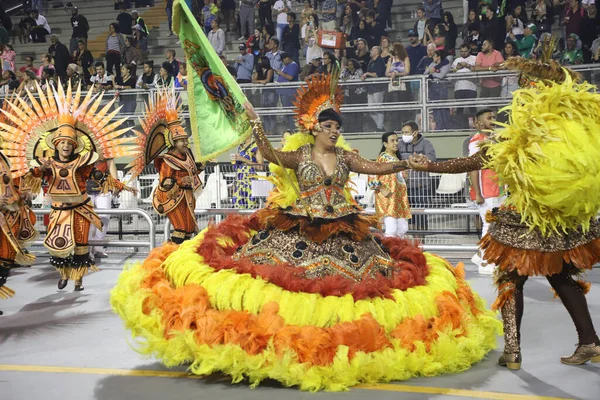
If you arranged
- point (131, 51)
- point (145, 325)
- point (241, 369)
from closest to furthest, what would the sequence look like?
point (241, 369), point (145, 325), point (131, 51)

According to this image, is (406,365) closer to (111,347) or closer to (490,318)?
(490,318)

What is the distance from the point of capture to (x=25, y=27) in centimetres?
1948

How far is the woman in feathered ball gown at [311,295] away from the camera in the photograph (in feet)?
14.8

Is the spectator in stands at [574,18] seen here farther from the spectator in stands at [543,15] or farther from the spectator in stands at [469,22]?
the spectator in stands at [469,22]

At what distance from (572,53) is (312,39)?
185 inches

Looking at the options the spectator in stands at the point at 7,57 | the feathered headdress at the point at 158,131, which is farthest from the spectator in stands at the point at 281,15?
the feathered headdress at the point at 158,131

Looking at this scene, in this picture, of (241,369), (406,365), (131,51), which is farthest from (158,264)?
(131,51)

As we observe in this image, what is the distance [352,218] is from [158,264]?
140 centimetres

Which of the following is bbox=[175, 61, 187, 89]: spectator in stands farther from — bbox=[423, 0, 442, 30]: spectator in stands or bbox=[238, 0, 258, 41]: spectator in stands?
bbox=[423, 0, 442, 30]: spectator in stands

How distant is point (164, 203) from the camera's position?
866 cm

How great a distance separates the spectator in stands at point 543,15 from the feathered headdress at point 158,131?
25.0 feet

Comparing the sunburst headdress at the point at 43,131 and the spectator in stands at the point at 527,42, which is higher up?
the spectator in stands at the point at 527,42

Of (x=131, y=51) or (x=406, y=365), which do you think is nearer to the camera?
(x=406, y=365)

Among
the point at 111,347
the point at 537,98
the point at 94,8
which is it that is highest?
the point at 94,8
